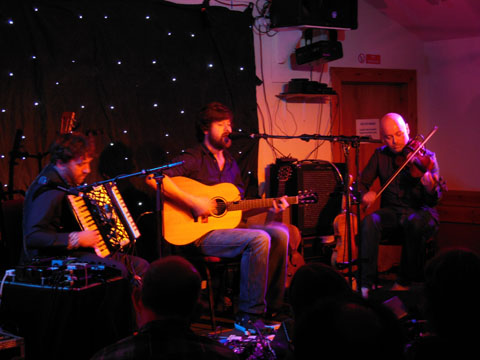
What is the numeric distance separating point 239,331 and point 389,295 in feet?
5.53

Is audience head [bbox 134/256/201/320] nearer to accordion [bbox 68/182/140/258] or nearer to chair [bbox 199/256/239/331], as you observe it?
accordion [bbox 68/182/140/258]

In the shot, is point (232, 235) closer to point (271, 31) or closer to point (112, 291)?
point (112, 291)

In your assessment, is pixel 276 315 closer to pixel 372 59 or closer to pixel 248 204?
pixel 248 204

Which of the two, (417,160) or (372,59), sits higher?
(372,59)

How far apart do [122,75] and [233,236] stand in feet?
6.19

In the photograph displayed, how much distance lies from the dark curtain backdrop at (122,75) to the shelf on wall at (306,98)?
455 millimetres

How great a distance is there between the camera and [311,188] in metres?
5.36

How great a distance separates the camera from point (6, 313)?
3.18 metres

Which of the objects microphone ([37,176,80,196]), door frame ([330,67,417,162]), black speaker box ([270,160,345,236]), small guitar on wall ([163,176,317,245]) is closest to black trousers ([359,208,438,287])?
black speaker box ([270,160,345,236])

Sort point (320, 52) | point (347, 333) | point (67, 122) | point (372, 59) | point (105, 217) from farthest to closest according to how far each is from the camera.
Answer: point (372, 59)
point (320, 52)
point (67, 122)
point (105, 217)
point (347, 333)

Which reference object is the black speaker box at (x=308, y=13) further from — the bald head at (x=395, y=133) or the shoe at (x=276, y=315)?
the shoe at (x=276, y=315)

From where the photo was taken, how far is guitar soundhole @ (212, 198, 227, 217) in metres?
4.26

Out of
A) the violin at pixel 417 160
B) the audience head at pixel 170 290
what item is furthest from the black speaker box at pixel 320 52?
the audience head at pixel 170 290

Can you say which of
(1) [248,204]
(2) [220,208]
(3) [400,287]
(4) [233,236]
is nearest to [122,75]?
(2) [220,208]
